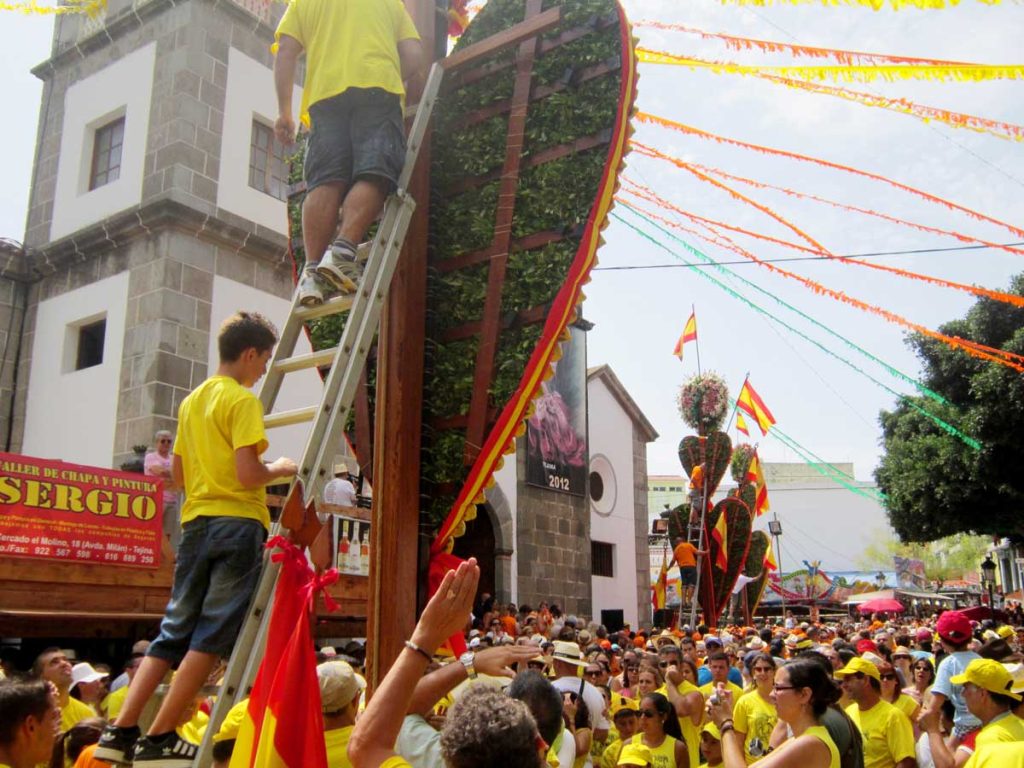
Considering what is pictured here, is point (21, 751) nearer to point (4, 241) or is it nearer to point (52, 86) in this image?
point (4, 241)

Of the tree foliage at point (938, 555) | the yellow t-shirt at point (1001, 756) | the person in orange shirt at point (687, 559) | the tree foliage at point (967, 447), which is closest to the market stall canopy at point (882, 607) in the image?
the tree foliage at point (967, 447)

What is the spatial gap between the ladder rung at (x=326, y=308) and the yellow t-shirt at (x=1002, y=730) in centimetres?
356

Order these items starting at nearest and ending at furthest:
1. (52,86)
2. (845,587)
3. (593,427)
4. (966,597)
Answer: (52,86) → (593,427) → (966,597) → (845,587)

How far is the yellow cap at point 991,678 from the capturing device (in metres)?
5.05

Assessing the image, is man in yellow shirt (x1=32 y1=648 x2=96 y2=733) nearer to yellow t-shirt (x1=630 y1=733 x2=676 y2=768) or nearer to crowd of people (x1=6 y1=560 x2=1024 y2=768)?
crowd of people (x1=6 y1=560 x2=1024 y2=768)

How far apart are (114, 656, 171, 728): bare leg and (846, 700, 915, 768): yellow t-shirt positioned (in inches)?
175

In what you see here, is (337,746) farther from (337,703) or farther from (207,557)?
(207,557)

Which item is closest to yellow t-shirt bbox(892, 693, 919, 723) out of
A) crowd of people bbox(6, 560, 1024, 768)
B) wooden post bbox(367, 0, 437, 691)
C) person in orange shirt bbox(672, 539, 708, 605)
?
crowd of people bbox(6, 560, 1024, 768)

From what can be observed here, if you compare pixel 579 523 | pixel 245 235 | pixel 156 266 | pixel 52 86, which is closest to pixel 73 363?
pixel 156 266

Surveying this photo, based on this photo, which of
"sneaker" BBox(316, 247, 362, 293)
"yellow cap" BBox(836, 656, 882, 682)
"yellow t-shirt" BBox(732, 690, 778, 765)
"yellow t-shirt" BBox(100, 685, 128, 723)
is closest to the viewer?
"sneaker" BBox(316, 247, 362, 293)

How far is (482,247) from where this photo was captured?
172 inches

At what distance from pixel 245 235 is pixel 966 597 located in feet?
156

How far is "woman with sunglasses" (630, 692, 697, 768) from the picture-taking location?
642 cm

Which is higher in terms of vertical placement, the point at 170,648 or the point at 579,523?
the point at 579,523
